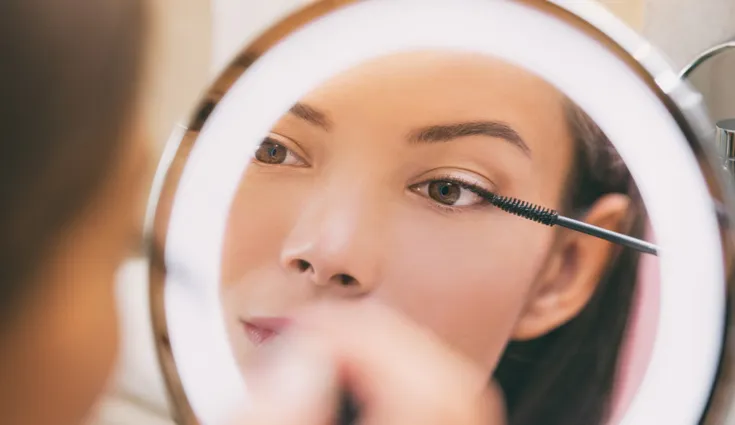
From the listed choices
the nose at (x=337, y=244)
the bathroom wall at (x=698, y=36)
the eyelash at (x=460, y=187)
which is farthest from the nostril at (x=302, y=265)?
the bathroom wall at (x=698, y=36)

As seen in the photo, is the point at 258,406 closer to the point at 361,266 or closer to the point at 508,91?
the point at 361,266

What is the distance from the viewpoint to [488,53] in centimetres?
47

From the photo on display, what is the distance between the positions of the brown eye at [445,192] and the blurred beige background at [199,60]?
0.19 m

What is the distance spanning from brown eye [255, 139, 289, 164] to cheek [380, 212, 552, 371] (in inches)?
4.6

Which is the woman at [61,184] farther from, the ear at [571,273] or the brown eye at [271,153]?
the ear at [571,273]

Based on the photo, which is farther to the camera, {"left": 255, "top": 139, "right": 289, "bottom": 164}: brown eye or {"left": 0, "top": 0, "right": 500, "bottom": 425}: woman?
{"left": 255, "top": 139, "right": 289, "bottom": 164}: brown eye

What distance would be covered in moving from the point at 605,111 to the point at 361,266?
22 cm

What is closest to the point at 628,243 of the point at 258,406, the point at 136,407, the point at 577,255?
the point at 577,255

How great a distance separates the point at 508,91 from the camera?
47 cm

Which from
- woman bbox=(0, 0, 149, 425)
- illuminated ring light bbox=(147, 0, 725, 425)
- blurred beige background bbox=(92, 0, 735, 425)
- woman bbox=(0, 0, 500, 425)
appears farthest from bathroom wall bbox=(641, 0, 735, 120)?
woman bbox=(0, 0, 149, 425)

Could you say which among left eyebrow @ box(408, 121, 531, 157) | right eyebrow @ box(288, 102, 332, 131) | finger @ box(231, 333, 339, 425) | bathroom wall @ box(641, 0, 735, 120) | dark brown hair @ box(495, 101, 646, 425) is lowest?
finger @ box(231, 333, 339, 425)

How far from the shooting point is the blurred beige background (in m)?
0.49

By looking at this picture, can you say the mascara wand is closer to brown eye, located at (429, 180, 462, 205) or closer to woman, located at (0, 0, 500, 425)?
brown eye, located at (429, 180, 462, 205)

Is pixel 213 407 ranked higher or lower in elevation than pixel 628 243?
lower
